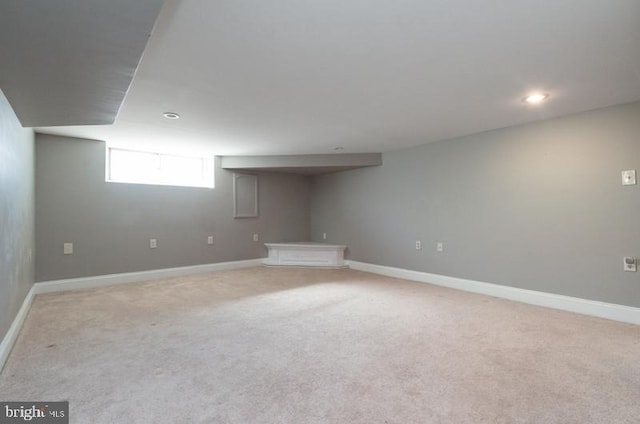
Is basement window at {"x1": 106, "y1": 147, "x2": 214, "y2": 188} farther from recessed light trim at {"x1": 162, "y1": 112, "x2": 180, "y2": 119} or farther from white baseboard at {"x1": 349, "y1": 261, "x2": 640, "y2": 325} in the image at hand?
white baseboard at {"x1": 349, "y1": 261, "x2": 640, "y2": 325}

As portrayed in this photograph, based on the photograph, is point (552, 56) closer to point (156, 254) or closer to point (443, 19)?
point (443, 19)

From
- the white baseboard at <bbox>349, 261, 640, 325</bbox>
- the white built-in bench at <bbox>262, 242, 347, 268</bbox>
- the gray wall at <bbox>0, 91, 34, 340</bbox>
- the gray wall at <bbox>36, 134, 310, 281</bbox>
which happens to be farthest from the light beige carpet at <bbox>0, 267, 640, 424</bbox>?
the white built-in bench at <bbox>262, 242, 347, 268</bbox>

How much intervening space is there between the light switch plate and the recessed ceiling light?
1.04 metres

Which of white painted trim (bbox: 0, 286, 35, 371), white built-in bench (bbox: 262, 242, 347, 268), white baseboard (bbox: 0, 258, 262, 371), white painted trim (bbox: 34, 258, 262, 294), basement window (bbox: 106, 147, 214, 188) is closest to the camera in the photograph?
white painted trim (bbox: 0, 286, 35, 371)

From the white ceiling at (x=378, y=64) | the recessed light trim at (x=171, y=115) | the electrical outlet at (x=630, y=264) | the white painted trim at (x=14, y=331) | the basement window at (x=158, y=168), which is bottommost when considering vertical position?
the white painted trim at (x=14, y=331)

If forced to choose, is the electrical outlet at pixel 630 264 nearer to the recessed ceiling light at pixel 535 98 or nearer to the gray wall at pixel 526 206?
the gray wall at pixel 526 206

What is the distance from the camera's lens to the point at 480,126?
3525 mm

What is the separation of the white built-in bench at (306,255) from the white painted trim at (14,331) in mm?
3352

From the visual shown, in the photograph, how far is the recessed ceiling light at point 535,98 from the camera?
2594 mm

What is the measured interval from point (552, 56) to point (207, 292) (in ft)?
13.1

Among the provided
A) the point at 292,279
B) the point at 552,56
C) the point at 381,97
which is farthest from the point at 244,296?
the point at 552,56

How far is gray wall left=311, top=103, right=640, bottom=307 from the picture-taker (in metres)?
2.85

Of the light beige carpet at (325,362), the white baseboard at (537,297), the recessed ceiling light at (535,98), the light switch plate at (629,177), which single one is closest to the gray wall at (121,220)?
the light beige carpet at (325,362)

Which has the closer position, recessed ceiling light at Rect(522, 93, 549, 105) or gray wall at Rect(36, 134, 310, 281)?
recessed ceiling light at Rect(522, 93, 549, 105)
